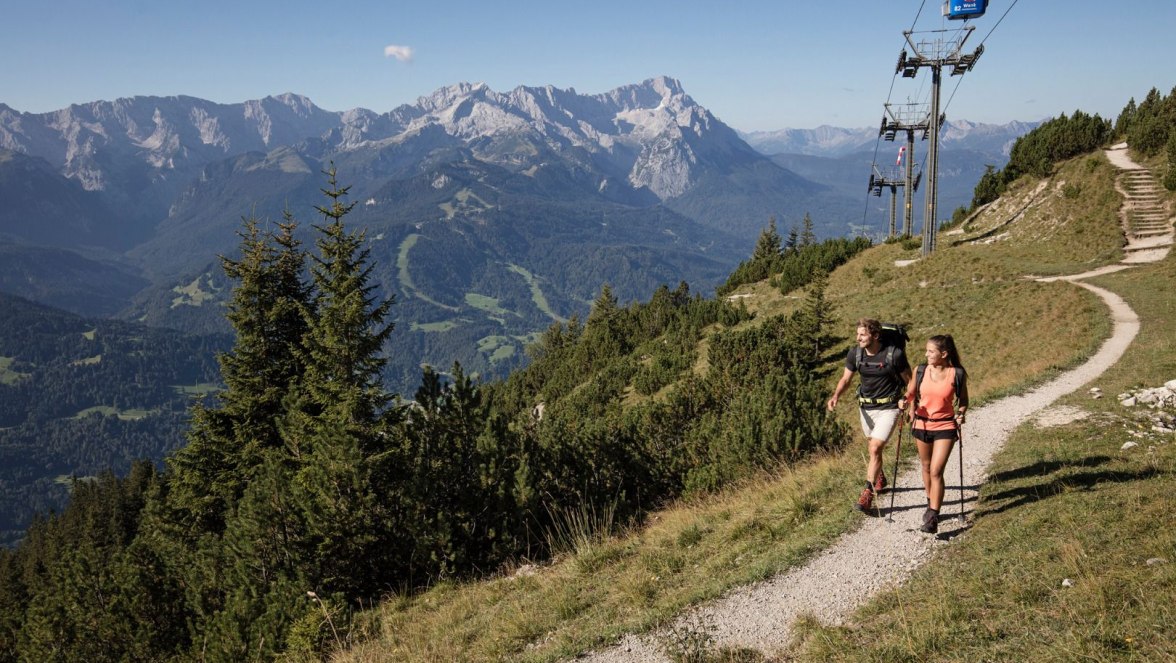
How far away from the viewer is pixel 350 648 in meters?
7.85

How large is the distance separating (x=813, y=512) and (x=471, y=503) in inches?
241

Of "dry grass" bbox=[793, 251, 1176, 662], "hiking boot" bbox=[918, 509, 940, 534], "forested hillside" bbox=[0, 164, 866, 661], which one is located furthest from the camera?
"forested hillside" bbox=[0, 164, 866, 661]

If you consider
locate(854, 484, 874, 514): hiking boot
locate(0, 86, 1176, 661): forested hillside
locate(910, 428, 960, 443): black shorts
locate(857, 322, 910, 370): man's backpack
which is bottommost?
locate(0, 86, 1176, 661): forested hillside

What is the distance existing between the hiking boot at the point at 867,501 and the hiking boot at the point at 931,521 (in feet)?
2.43

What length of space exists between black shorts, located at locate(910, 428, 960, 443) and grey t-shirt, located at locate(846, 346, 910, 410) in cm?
45

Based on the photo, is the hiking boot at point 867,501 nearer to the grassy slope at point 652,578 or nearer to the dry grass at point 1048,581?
the grassy slope at point 652,578

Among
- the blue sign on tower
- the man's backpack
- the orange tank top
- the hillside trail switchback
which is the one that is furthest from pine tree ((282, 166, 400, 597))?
the blue sign on tower

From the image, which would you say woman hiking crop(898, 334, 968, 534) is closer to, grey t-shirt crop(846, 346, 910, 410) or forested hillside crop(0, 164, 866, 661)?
grey t-shirt crop(846, 346, 910, 410)

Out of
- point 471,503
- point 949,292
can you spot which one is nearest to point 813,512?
point 471,503

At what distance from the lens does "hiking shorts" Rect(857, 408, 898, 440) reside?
8078 millimetres

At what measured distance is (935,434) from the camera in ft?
24.9

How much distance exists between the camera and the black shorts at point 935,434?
7441 mm

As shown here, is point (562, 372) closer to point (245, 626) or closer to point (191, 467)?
point (191, 467)

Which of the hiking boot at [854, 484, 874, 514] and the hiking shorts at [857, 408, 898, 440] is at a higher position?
the hiking shorts at [857, 408, 898, 440]
